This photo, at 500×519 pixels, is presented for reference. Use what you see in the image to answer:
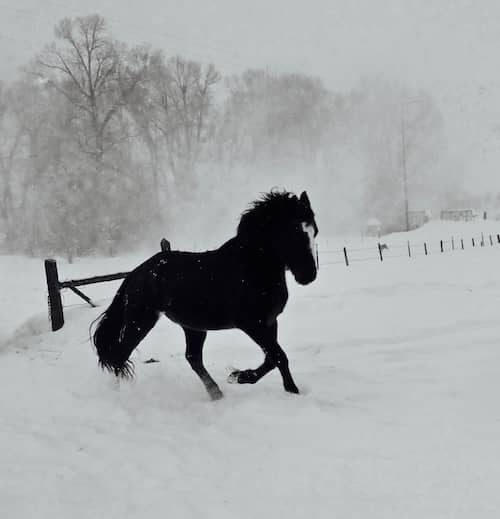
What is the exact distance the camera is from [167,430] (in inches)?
118

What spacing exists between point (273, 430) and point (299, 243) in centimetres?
144

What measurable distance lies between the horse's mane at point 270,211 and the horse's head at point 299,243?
18 millimetres

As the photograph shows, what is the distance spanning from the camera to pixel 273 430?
283cm

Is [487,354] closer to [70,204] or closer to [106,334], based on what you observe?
Answer: [106,334]

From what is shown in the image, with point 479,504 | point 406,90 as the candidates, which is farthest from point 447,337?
point 406,90

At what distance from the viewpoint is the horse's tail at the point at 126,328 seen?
3.80 meters

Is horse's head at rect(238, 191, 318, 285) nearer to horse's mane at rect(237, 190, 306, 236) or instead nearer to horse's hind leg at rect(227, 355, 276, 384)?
horse's mane at rect(237, 190, 306, 236)

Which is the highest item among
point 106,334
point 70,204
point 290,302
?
point 70,204

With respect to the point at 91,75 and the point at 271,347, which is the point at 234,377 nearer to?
the point at 271,347

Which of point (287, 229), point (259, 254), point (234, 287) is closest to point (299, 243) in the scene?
point (287, 229)

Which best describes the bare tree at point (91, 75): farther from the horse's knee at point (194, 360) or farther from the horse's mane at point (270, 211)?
the horse's mane at point (270, 211)

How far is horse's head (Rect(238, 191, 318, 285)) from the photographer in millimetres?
3383

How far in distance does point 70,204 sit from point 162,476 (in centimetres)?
2516

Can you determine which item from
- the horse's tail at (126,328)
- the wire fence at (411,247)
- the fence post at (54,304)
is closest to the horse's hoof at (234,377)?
the horse's tail at (126,328)
